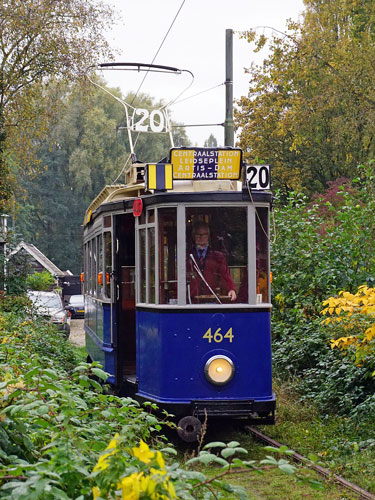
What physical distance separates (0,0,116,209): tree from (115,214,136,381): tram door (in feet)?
35.7

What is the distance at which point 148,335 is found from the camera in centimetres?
839

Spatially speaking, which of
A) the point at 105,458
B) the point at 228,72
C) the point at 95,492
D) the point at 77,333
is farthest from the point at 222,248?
the point at 77,333

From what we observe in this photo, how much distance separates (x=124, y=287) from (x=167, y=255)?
5.01 ft

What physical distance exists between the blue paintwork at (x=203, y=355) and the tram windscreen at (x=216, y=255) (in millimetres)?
206

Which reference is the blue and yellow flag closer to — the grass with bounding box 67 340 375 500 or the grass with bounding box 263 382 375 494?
the grass with bounding box 67 340 375 500

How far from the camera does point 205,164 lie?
826 cm

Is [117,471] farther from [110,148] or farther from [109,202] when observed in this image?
[110,148]

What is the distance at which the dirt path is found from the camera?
24.4 meters

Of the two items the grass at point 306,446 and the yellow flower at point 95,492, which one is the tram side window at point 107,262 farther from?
the yellow flower at point 95,492

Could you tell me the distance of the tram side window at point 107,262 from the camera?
31.6 ft

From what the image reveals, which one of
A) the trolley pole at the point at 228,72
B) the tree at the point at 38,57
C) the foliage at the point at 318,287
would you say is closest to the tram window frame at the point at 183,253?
the foliage at the point at 318,287

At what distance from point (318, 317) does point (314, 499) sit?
5365 millimetres

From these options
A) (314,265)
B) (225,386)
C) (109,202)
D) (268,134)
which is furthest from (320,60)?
(225,386)

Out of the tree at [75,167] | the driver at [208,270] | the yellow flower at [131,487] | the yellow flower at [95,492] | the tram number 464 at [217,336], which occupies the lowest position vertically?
the yellow flower at [95,492]
